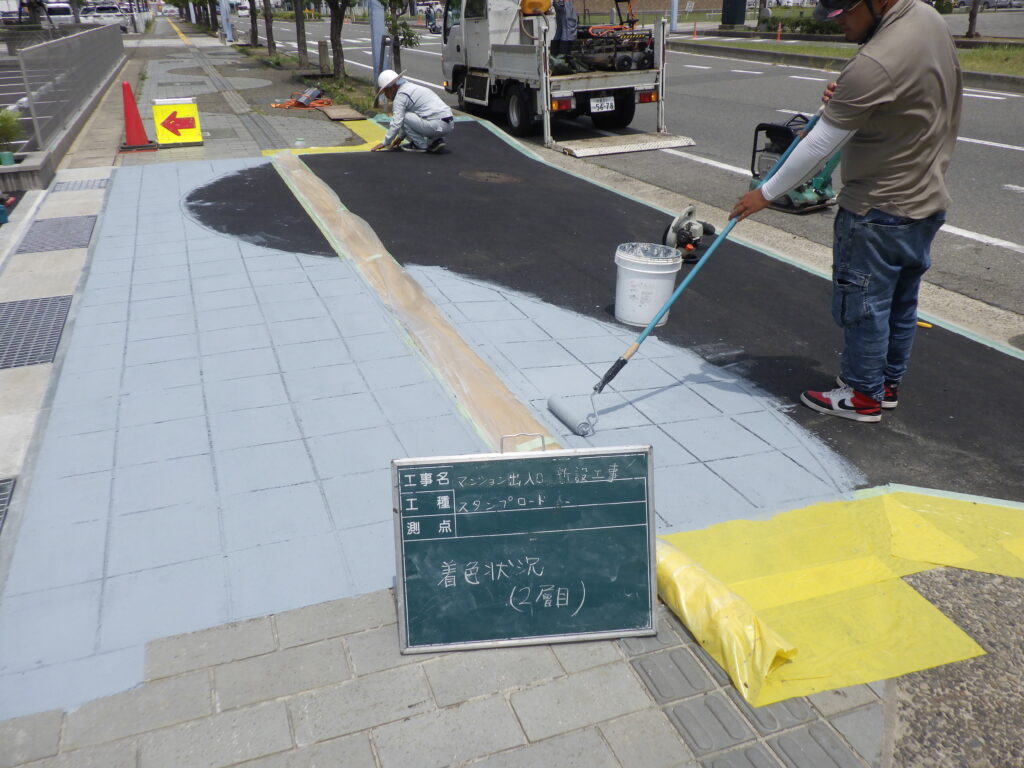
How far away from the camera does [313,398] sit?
4398 mm

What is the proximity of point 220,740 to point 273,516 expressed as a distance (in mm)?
1165

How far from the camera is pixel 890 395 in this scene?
4.34 metres

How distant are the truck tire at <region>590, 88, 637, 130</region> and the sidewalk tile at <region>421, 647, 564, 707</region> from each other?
1189 cm

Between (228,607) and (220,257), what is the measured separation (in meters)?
4.45

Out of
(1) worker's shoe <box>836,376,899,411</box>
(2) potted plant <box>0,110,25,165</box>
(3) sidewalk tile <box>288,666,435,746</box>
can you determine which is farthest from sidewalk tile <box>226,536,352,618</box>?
(2) potted plant <box>0,110,25,165</box>

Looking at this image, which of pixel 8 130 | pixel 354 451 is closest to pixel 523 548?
pixel 354 451

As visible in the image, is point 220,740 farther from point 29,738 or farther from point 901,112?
point 901,112

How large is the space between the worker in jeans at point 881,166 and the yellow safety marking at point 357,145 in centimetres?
820

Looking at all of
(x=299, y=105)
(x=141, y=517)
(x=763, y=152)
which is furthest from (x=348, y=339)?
(x=299, y=105)

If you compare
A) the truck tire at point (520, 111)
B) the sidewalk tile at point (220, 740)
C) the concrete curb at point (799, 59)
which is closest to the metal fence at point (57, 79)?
the truck tire at point (520, 111)

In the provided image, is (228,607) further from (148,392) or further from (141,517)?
(148,392)

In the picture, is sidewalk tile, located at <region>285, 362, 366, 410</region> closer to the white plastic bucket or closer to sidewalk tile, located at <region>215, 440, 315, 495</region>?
sidewalk tile, located at <region>215, 440, 315, 495</region>

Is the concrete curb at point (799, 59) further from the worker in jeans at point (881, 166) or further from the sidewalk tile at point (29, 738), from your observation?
the sidewalk tile at point (29, 738)

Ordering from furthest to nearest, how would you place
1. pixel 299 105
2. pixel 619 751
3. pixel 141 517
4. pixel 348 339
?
pixel 299 105 → pixel 348 339 → pixel 141 517 → pixel 619 751
